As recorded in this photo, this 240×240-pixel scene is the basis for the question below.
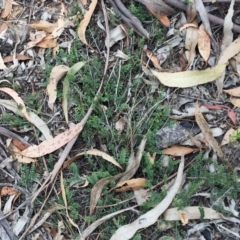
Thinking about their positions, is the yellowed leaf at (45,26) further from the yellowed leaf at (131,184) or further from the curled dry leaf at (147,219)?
the curled dry leaf at (147,219)

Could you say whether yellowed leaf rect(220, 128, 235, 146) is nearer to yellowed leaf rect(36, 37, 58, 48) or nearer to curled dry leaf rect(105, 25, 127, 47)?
curled dry leaf rect(105, 25, 127, 47)

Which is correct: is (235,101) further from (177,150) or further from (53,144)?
(53,144)

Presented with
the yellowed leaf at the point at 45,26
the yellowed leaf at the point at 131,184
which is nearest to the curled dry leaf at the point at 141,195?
the yellowed leaf at the point at 131,184

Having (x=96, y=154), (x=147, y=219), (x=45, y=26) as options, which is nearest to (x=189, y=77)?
(x=96, y=154)

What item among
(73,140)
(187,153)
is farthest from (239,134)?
(73,140)

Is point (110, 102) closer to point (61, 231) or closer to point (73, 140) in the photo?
point (73, 140)

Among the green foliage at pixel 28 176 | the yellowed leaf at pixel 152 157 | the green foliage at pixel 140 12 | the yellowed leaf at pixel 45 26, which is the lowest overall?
the green foliage at pixel 28 176

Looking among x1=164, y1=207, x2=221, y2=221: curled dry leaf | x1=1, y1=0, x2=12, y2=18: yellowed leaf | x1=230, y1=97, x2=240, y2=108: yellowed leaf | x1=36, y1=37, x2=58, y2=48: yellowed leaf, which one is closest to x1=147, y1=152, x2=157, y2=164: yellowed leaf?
x1=164, y1=207, x2=221, y2=221: curled dry leaf
